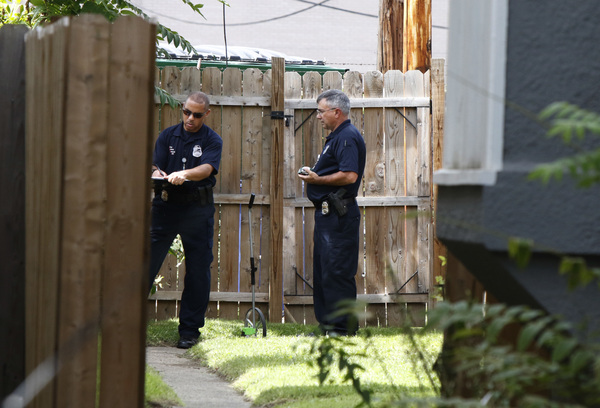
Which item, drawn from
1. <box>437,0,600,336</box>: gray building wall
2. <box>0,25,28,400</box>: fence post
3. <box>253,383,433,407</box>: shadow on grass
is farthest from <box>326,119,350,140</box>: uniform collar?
<box>437,0,600,336</box>: gray building wall

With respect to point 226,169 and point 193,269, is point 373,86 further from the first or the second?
point 193,269

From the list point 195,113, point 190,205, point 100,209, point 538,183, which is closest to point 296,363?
point 190,205

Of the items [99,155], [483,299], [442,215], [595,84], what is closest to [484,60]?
[595,84]

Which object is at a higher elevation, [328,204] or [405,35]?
[405,35]

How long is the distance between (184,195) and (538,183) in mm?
4899

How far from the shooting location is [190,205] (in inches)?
276

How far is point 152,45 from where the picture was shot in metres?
2.77

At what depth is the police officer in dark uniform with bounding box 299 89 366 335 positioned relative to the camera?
6969 millimetres

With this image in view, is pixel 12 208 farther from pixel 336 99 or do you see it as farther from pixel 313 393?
pixel 336 99

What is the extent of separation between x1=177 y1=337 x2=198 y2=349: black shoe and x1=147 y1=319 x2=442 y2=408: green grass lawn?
0.14 meters

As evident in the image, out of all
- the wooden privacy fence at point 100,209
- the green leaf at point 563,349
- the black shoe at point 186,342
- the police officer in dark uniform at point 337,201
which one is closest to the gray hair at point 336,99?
the police officer in dark uniform at point 337,201

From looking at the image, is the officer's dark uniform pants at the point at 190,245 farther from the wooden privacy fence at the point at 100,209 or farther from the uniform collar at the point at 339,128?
the wooden privacy fence at the point at 100,209

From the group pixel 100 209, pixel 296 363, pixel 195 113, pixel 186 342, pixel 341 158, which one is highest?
pixel 195 113

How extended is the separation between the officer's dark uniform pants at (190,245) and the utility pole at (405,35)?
3.36 m
